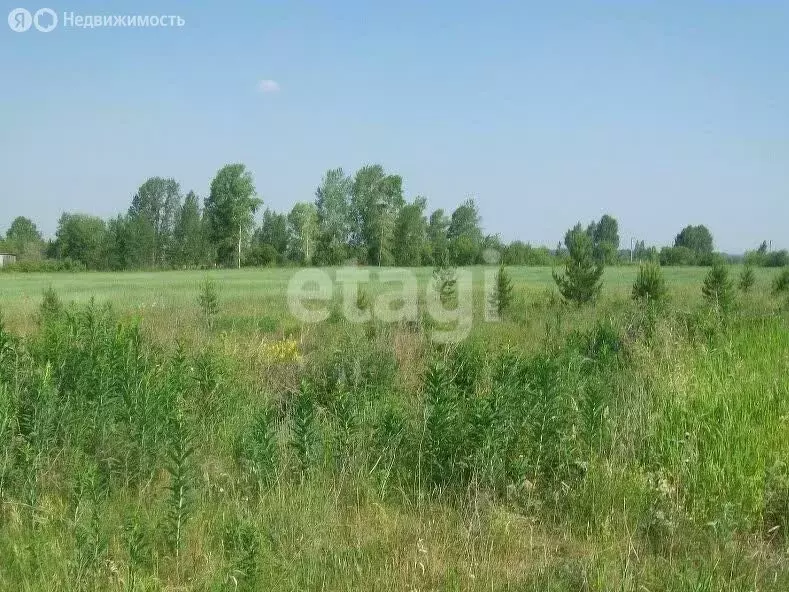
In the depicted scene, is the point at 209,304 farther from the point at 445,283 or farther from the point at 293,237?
the point at 293,237

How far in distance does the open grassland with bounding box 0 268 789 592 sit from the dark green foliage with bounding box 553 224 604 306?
1047 cm

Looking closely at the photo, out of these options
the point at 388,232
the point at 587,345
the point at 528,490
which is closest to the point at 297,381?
the point at 587,345

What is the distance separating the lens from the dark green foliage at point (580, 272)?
57.9ft

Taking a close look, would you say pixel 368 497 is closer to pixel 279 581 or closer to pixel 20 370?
pixel 279 581

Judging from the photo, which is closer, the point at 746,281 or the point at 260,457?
the point at 260,457

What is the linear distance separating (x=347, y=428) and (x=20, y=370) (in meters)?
3.32

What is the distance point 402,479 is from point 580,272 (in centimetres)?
1389

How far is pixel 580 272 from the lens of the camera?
696 inches

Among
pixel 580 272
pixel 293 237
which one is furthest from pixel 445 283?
pixel 293 237

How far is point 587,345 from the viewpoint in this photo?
945 centimetres

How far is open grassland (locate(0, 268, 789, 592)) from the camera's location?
348 cm

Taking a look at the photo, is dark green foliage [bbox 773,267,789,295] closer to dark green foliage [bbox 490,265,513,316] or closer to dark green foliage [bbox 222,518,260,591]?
dark green foliage [bbox 490,265,513,316]

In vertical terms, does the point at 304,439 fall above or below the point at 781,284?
below

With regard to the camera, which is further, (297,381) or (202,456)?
(297,381)
